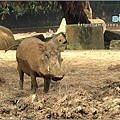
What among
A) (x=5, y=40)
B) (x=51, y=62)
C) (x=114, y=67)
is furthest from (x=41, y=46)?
(x=5, y=40)

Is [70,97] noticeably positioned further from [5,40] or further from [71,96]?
[5,40]

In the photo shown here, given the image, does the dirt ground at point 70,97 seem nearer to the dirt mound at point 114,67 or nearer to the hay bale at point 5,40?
the dirt mound at point 114,67

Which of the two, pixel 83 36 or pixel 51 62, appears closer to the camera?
pixel 51 62

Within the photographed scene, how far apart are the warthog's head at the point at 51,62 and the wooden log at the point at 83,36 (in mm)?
7052

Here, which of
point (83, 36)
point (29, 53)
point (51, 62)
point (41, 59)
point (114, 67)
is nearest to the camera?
point (51, 62)

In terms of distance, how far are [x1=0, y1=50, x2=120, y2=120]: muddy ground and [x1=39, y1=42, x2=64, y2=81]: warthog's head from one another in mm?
275

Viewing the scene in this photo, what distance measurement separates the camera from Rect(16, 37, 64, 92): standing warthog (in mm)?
5270

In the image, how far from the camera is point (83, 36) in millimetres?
12516

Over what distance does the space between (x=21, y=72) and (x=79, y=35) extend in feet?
20.8

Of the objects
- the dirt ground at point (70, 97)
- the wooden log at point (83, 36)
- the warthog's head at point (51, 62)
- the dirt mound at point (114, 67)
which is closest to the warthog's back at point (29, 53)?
the warthog's head at point (51, 62)

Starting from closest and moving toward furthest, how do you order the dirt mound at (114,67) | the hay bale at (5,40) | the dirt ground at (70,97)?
the dirt ground at (70,97) < the dirt mound at (114,67) < the hay bale at (5,40)

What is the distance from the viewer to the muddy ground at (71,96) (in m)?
4.43

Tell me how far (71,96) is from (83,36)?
7677mm

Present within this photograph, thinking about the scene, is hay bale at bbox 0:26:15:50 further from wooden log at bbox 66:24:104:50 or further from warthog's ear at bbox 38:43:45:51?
warthog's ear at bbox 38:43:45:51
